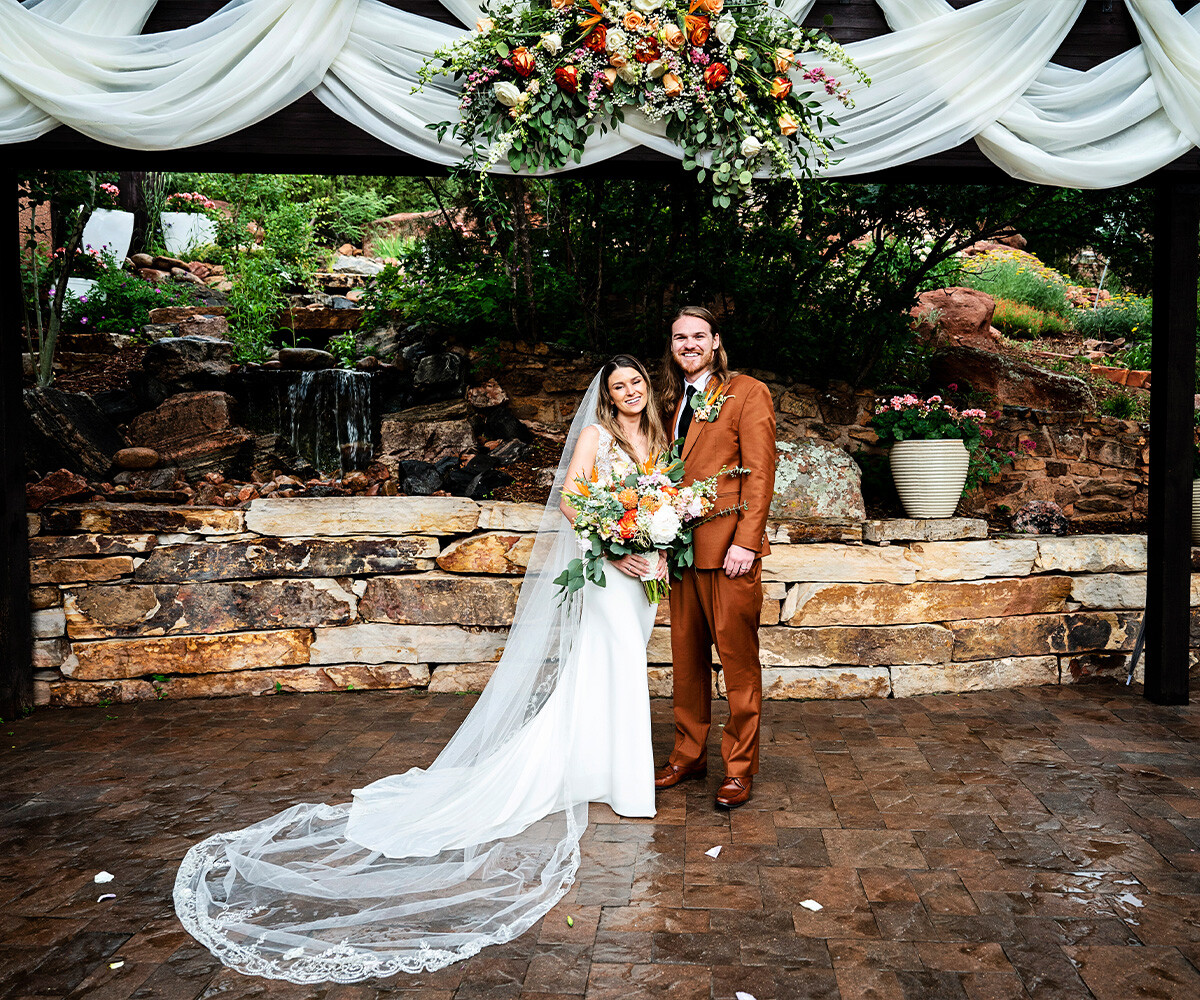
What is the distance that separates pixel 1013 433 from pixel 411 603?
473cm

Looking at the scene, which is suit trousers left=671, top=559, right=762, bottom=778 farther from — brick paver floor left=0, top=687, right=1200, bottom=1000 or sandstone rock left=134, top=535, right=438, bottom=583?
sandstone rock left=134, top=535, right=438, bottom=583

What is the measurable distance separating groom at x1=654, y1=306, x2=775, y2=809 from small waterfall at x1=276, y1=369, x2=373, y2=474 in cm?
375

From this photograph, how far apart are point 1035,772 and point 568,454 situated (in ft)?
8.73

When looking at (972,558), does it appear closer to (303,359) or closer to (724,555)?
(724,555)

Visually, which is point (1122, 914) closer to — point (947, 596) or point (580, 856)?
point (580, 856)

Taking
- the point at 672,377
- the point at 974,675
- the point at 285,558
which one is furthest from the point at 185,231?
the point at 974,675

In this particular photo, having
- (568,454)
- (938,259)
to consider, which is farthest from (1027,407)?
(568,454)

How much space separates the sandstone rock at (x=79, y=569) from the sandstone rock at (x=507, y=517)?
2.12 m

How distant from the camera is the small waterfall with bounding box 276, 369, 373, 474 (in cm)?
694

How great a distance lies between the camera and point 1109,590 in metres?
5.57

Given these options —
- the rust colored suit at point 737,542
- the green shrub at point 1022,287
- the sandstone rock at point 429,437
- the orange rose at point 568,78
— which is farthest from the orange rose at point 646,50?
the green shrub at point 1022,287

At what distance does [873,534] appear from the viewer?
5387mm

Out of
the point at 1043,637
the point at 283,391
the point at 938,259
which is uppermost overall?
the point at 938,259

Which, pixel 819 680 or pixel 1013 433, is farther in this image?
pixel 1013 433
